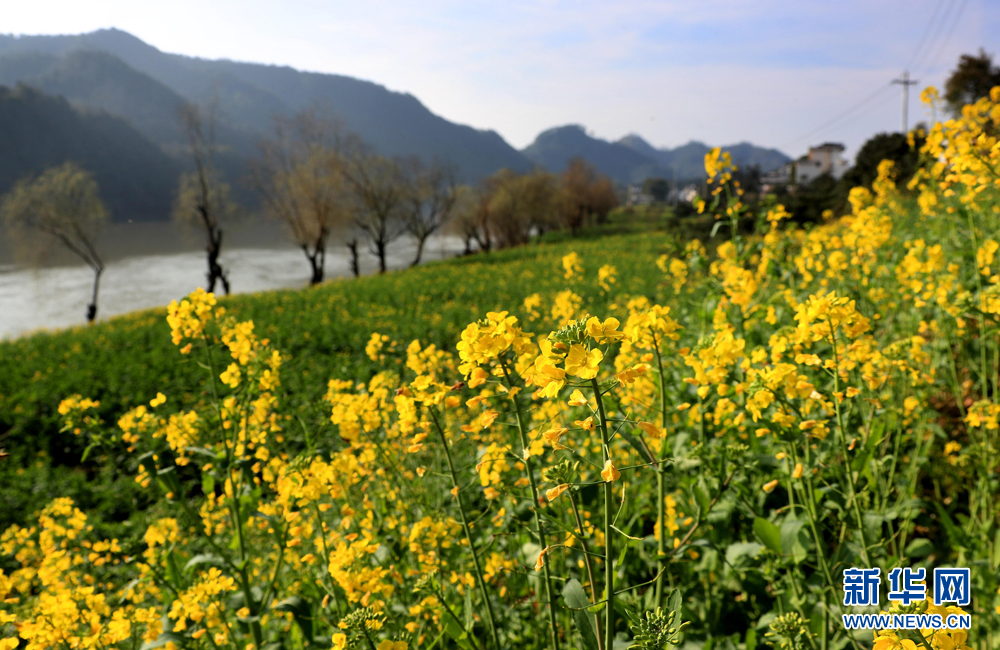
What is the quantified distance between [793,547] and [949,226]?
4.46 m

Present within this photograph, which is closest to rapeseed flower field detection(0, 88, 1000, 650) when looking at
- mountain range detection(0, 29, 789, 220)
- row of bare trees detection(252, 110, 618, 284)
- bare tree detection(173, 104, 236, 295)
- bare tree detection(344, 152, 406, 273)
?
bare tree detection(173, 104, 236, 295)

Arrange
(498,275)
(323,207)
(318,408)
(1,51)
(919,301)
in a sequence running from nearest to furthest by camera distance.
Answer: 1. (318,408)
2. (919,301)
3. (498,275)
4. (323,207)
5. (1,51)

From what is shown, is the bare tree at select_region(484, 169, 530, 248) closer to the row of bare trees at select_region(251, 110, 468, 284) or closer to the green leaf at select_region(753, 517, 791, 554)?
the row of bare trees at select_region(251, 110, 468, 284)

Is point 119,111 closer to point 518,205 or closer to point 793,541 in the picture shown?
point 518,205

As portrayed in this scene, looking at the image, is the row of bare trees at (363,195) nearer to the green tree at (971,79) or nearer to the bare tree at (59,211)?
the bare tree at (59,211)

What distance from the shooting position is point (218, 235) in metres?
27.3

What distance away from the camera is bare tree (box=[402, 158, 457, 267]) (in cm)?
3919

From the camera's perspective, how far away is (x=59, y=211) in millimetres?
25703

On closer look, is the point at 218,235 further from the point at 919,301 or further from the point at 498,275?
the point at 919,301

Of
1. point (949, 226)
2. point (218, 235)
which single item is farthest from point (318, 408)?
point (218, 235)

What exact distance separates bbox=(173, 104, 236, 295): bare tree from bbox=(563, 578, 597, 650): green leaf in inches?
1102

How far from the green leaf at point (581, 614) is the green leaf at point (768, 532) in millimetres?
834
